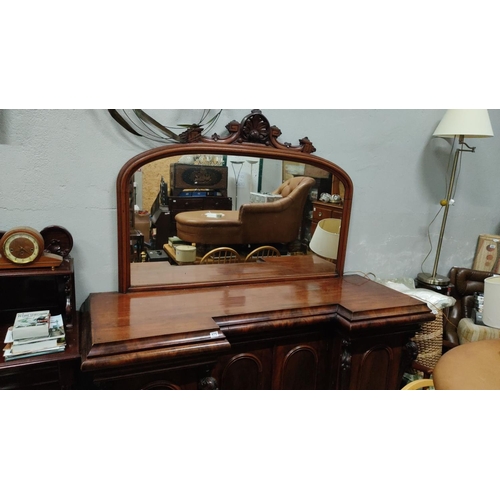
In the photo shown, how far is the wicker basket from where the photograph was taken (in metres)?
2.14

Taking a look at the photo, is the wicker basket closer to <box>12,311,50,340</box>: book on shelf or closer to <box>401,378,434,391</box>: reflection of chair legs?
<box>401,378,434,391</box>: reflection of chair legs

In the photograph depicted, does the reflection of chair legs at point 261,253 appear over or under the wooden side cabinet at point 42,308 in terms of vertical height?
over

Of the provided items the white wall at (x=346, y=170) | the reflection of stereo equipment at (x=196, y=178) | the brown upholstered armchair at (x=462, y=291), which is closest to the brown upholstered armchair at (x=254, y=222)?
the reflection of stereo equipment at (x=196, y=178)

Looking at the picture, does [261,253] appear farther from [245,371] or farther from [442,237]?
[442,237]

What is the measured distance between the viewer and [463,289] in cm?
253

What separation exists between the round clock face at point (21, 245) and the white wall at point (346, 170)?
15 cm

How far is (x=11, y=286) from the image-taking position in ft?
4.88

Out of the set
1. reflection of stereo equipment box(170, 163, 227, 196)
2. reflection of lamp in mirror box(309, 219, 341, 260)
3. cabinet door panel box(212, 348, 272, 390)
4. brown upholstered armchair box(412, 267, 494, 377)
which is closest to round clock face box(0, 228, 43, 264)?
reflection of stereo equipment box(170, 163, 227, 196)

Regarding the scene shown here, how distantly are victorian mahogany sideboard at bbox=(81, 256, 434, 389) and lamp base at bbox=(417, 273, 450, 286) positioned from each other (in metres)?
0.56

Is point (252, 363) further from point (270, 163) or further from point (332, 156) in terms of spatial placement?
point (332, 156)

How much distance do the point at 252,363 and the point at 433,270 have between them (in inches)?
56.1

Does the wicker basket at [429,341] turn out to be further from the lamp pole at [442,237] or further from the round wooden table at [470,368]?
the round wooden table at [470,368]

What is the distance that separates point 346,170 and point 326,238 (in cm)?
38

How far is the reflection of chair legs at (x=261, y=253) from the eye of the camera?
6.48 ft
